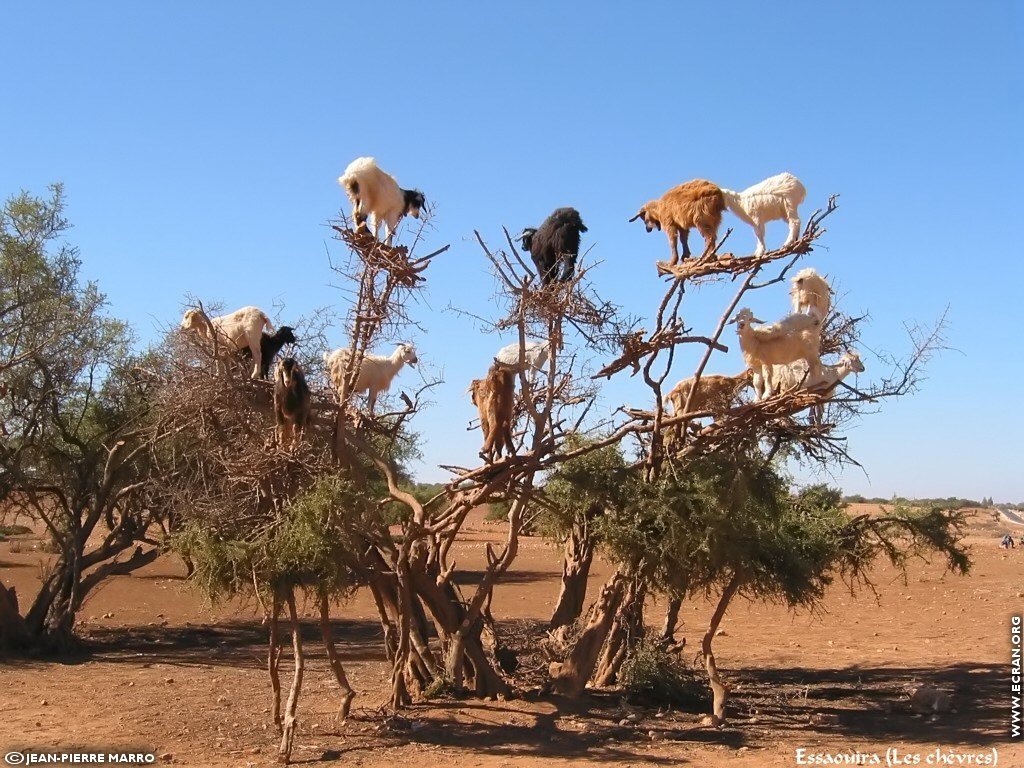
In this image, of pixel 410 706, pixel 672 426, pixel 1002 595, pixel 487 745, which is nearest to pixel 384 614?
pixel 410 706

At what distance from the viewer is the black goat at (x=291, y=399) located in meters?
8.27

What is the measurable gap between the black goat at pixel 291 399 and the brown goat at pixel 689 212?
138 inches

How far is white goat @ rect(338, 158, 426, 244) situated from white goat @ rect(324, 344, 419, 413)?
1619mm

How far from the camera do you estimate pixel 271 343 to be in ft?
32.3

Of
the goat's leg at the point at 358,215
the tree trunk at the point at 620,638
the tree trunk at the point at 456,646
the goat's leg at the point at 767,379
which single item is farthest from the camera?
the tree trunk at the point at 620,638

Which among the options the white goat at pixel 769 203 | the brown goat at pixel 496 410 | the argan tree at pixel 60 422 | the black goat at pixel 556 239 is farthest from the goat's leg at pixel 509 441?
the argan tree at pixel 60 422

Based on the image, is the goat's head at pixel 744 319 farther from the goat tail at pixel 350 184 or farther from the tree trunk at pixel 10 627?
the tree trunk at pixel 10 627

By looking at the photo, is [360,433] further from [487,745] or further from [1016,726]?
[1016,726]

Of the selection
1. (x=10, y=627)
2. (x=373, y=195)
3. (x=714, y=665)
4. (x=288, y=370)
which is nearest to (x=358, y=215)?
(x=373, y=195)

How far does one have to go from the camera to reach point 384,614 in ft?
33.3

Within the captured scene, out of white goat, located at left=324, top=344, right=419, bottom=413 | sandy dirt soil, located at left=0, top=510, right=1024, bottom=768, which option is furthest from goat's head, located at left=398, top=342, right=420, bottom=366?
sandy dirt soil, located at left=0, top=510, right=1024, bottom=768

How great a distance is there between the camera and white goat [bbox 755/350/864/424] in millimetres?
9031

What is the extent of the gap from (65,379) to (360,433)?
23.4ft

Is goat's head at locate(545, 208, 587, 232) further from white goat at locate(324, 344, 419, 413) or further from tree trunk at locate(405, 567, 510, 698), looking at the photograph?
tree trunk at locate(405, 567, 510, 698)
